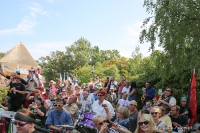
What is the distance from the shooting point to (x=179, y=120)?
25.1 ft

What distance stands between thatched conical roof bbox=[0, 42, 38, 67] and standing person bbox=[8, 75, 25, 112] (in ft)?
125

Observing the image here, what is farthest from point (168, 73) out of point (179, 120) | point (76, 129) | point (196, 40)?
point (76, 129)

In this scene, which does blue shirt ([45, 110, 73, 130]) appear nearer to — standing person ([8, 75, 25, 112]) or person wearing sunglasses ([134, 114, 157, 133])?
person wearing sunglasses ([134, 114, 157, 133])

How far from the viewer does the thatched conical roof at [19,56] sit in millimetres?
47344

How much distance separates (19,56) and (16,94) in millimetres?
39930

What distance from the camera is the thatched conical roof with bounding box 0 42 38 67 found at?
47.3 m

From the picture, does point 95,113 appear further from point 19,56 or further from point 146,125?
point 19,56

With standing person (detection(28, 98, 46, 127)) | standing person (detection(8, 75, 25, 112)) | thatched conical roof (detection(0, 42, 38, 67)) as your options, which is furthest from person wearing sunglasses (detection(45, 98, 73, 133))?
thatched conical roof (detection(0, 42, 38, 67))

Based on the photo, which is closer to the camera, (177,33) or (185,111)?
(185,111)

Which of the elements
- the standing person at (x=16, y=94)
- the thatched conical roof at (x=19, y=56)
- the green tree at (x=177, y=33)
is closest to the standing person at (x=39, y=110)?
the standing person at (x=16, y=94)

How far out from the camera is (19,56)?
48.6 meters

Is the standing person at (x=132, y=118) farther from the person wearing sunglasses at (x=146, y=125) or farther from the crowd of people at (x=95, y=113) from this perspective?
the person wearing sunglasses at (x=146, y=125)

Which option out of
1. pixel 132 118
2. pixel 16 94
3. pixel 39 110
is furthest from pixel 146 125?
pixel 16 94

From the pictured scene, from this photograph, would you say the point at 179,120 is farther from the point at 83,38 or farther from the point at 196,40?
the point at 83,38
